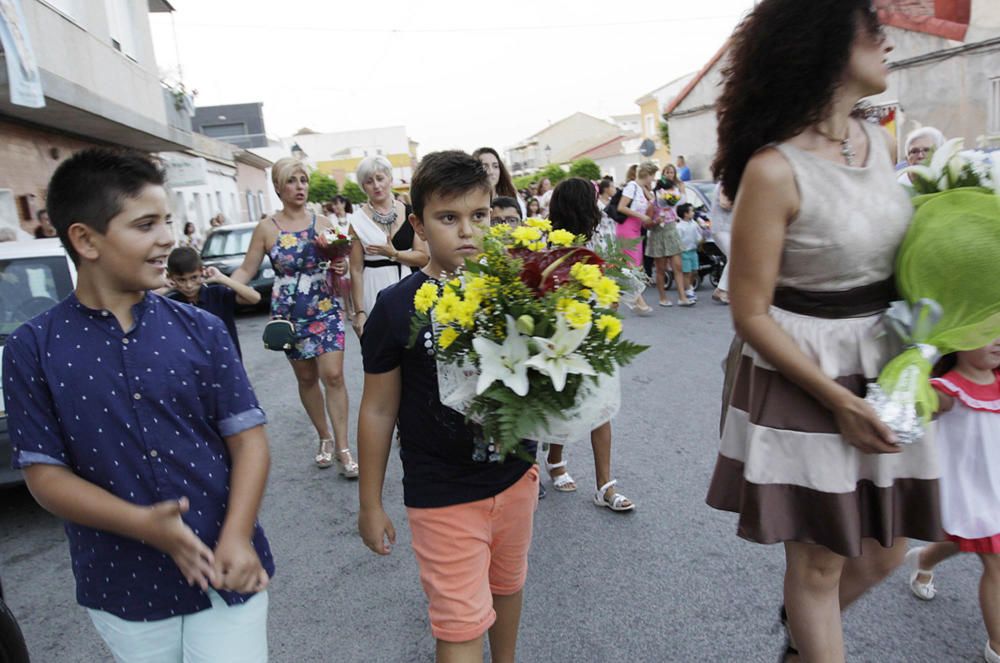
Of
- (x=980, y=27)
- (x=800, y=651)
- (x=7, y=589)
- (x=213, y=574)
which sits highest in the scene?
(x=980, y=27)

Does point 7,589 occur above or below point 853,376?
below

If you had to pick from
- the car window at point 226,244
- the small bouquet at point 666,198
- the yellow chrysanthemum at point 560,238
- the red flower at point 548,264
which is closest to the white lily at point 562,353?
the red flower at point 548,264

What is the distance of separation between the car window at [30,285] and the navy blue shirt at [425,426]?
397cm

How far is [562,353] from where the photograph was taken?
1.79m

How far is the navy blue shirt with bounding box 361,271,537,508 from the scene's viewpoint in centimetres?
216

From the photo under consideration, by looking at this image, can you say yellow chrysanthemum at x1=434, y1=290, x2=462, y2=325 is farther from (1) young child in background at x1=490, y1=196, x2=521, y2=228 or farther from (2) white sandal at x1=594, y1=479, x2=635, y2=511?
(2) white sandal at x1=594, y1=479, x2=635, y2=511

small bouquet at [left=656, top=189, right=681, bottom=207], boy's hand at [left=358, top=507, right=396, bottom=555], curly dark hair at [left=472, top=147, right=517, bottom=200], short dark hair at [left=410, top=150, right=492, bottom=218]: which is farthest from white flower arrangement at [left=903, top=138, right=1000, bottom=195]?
small bouquet at [left=656, top=189, right=681, bottom=207]

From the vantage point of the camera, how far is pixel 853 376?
2.01 metres

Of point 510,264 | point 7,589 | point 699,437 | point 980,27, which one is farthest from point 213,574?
point 980,27

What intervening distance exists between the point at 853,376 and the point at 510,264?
39.9 inches

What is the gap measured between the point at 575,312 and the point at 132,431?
111cm

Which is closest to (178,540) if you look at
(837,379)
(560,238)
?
(560,238)

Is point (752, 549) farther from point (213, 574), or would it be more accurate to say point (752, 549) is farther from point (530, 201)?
point (530, 201)

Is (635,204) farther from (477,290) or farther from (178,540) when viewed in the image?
(178,540)
